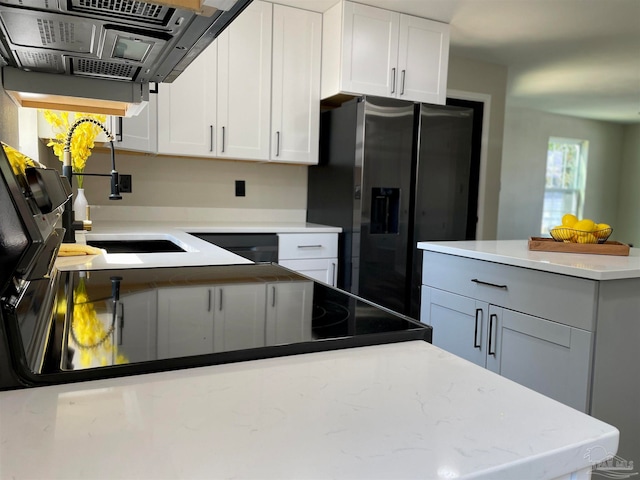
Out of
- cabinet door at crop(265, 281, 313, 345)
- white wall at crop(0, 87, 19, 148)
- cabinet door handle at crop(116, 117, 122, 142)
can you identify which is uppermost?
cabinet door handle at crop(116, 117, 122, 142)

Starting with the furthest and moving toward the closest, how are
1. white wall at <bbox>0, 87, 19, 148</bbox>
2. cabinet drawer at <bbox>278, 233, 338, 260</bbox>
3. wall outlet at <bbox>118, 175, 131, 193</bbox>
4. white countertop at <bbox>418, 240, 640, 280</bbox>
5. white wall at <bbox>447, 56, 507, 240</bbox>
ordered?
white wall at <bbox>447, 56, 507, 240</bbox>, wall outlet at <bbox>118, 175, 131, 193</bbox>, cabinet drawer at <bbox>278, 233, 338, 260</bbox>, white countertop at <bbox>418, 240, 640, 280</bbox>, white wall at <bbox>0, 87, 19, 148</bbox>

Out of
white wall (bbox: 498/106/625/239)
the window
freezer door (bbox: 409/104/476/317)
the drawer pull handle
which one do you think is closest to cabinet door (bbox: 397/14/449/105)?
freezer door (bbox: 409/104/476/317)

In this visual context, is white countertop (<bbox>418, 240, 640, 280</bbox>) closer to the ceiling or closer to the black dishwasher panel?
the black dishwasher panel

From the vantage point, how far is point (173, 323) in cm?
77

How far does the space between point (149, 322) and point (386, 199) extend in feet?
8.24

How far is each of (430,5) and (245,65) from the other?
1247 millimetres

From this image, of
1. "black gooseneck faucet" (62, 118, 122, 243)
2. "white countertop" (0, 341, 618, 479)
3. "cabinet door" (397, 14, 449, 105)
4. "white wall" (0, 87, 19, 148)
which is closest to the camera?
"white countertop" (0, 341, 618, 479)

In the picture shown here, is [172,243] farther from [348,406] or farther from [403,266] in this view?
[348,406]

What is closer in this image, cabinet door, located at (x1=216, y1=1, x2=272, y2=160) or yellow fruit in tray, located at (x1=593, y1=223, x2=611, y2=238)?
yellow fruit in tray, located at (x1=593, y1=223, x2=611, y2=238)

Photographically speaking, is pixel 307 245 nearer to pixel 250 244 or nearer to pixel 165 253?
pixel 250 244

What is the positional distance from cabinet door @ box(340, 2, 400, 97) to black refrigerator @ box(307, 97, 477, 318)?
0.67 feet

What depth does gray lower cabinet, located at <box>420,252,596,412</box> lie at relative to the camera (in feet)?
5.27

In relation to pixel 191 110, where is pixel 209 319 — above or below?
below

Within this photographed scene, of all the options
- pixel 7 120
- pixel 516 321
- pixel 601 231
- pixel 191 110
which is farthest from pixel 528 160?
pixel 7 120
